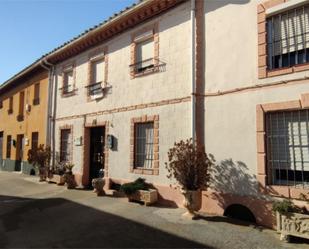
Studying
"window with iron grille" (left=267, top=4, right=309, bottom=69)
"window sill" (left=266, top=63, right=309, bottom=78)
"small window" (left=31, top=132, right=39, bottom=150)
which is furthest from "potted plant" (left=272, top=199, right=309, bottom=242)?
"small window" (left=31, top=132, right=39, bottom=150)

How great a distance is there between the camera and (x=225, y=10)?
27.8 ft

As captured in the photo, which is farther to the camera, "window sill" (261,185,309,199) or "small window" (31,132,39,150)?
"small window" (31,132,39,150)

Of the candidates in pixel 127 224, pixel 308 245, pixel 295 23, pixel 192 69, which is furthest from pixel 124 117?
pixel 308 245

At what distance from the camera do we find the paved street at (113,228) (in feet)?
20.7

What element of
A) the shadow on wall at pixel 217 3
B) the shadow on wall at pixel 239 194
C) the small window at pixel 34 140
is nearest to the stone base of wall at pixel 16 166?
the small window at pixel 34 140

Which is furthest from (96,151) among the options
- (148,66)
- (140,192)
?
(148,66)

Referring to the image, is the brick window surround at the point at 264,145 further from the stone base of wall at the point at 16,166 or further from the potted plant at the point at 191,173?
the stone base of wall at the point at 16,166

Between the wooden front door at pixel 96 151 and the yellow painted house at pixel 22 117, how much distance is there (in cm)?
→ 379

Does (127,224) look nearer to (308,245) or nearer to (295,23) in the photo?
(308,245)

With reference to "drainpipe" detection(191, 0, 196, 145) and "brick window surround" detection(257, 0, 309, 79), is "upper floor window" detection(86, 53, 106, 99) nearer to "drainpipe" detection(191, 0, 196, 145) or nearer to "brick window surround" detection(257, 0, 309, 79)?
"drainpipe" detection(191, 0, 196, 145)

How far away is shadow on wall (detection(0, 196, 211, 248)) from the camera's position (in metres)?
6.33

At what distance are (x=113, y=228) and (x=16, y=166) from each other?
45.4 feet

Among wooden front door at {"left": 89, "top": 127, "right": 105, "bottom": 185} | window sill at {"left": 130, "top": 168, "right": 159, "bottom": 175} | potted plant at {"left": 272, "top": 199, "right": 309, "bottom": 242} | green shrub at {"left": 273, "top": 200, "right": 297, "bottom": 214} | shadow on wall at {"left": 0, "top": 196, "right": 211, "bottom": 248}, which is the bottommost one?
shadow on wall at {"left": 0, "top": 196, "right": 211, "bottom": 248}

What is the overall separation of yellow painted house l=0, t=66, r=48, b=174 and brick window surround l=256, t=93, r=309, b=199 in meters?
10.9
